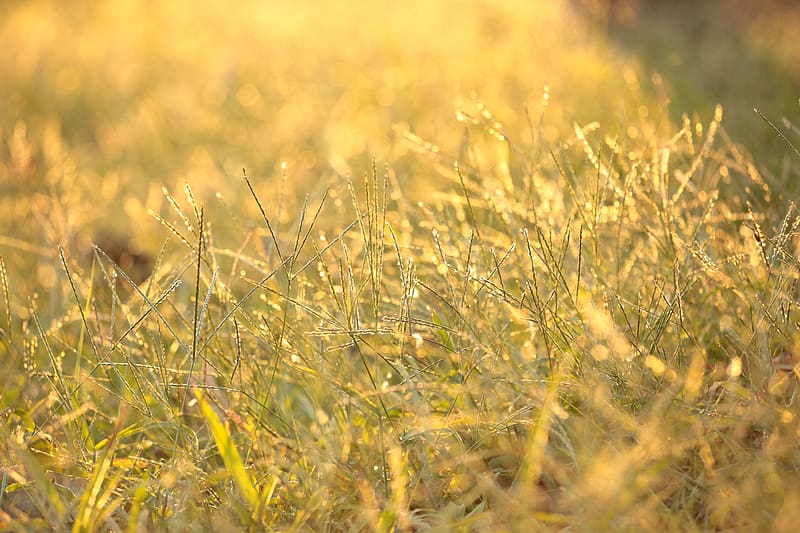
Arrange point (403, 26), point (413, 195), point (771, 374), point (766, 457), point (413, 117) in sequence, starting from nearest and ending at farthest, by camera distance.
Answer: point (766, 457) → point (771, 374) → point (413, 195) → point (413, 117) → point (403, 26)

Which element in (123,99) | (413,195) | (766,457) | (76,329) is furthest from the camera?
(123,99)

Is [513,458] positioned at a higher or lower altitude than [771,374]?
lower

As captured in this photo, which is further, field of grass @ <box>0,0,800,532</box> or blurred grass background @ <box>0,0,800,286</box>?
blurred grass background @ <box>0,0,800,286</box>

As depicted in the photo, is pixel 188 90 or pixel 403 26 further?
pixel 403 26

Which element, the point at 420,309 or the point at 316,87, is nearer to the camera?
the point at 420,309

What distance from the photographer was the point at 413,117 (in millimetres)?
2971

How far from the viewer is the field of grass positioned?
1.00 metres

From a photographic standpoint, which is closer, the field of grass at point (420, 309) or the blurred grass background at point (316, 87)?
the field of grass at point (420, 309)

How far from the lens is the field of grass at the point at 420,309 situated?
1.00 metres

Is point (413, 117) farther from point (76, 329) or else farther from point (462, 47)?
point (76, 329)

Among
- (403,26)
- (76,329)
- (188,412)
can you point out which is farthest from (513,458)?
(403,26)

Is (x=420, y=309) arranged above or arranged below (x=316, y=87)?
above

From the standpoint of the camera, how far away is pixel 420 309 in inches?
54.2

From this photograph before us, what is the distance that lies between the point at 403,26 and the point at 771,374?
3.77 metres
